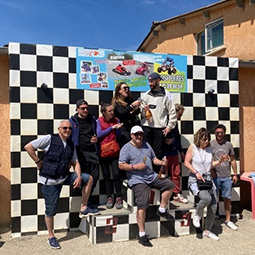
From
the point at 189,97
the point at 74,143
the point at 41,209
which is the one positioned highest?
the point at 189,97

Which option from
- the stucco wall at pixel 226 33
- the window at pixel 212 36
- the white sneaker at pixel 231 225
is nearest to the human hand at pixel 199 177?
the white sneaker at pixel 231 225

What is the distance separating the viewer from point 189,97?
4418 millimetres

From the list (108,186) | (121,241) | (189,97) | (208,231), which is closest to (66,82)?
(108,186)

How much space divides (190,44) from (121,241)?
21.9ft

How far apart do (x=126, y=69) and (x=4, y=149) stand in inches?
84.3

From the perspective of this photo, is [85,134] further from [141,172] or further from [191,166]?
[191,166]

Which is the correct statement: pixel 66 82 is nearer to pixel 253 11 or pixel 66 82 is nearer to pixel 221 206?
pixel 221 206

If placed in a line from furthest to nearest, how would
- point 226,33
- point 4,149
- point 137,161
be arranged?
point 226,33 < point 4,149 < point 137,161

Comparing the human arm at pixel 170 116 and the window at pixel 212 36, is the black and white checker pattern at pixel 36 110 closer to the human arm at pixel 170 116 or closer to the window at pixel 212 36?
the human arm at pixel 170 116

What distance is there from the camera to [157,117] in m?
3.77

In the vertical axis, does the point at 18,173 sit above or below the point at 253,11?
below

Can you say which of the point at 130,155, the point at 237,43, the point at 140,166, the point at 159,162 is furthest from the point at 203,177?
the point at 237,43

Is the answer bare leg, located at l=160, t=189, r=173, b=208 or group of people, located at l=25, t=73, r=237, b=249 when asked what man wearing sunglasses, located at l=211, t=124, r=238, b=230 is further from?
bare leg, located at l=160, t=189, r=173, b=208

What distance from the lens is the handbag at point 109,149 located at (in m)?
3.64
